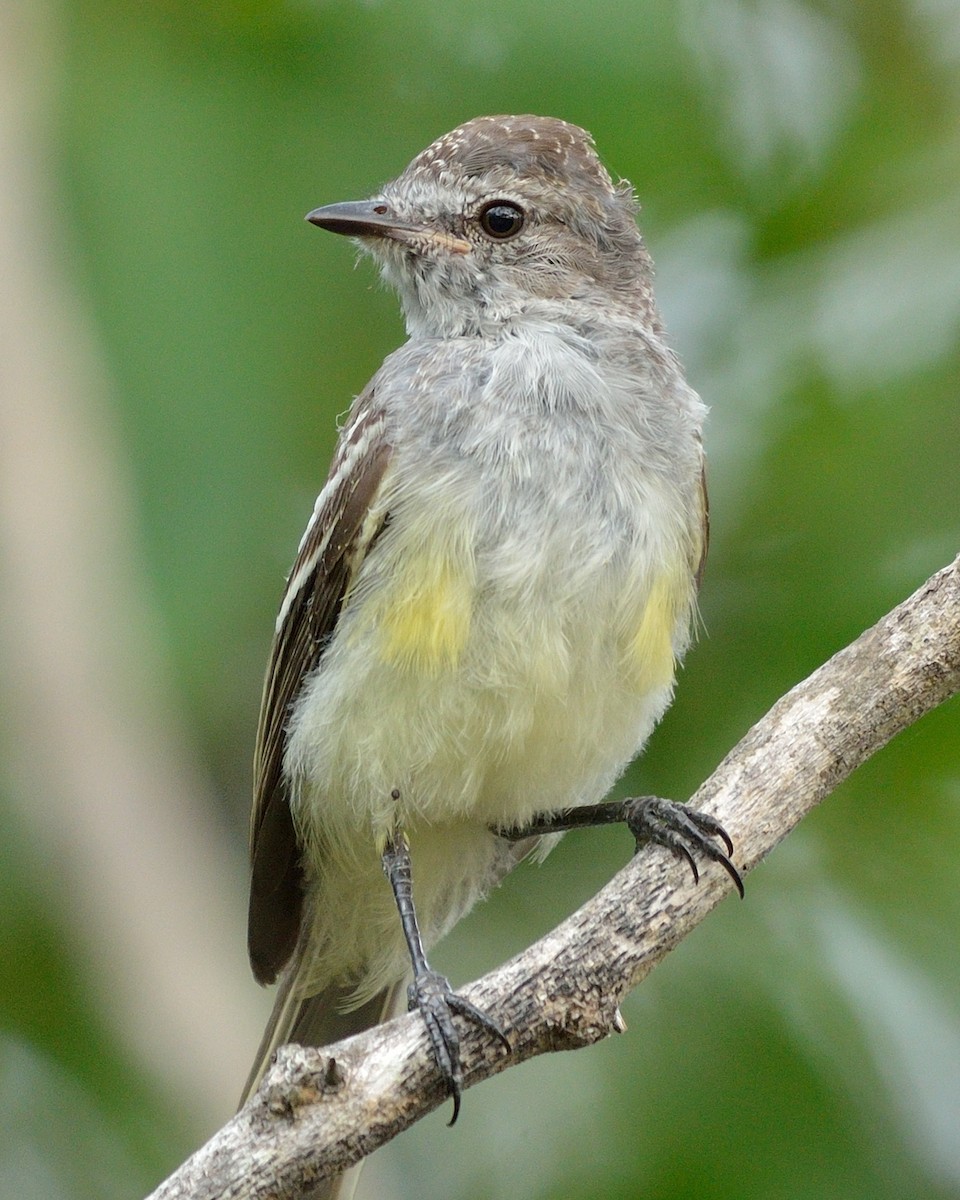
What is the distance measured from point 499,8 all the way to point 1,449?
2298mm

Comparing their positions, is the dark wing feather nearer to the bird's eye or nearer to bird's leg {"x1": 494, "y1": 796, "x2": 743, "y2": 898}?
the bird's eye

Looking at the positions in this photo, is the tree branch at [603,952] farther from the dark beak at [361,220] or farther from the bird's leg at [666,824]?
the dark beak at [361,220]

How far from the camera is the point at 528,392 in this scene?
14.2 ft

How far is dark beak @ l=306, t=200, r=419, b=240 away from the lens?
184 inches

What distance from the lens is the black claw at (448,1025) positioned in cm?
328

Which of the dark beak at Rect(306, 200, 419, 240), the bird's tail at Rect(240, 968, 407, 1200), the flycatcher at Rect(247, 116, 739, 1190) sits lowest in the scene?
the bird's tail at Rect(240, 968, 407, 1200)

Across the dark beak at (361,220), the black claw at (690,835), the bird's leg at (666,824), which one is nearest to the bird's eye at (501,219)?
the dark beak at (361,220)

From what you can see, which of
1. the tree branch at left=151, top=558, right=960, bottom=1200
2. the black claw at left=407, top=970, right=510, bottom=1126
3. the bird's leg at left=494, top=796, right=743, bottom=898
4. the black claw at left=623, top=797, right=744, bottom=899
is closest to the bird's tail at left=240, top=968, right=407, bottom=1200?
the bird's leg at left=494, top=796, right=743, bottom=898

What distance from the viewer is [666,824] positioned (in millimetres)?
3838

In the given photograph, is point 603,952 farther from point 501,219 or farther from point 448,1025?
point 501,219

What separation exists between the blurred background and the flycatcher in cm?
27

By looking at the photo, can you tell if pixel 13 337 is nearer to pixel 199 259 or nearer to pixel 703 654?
pixel 199 259

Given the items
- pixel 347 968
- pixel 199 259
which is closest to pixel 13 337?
pixel 199 259

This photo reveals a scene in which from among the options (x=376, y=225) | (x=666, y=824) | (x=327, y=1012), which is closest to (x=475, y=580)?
(x=666, y=824)
